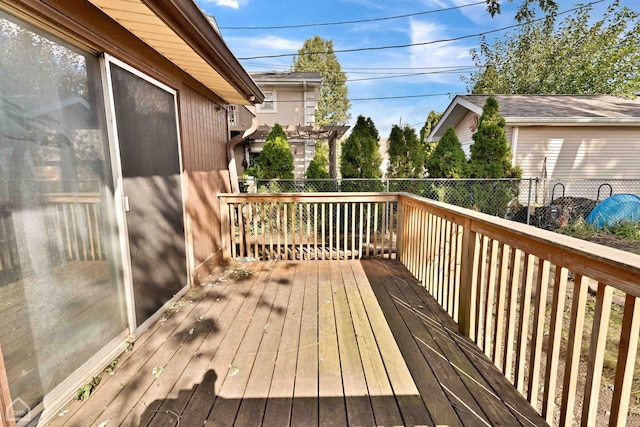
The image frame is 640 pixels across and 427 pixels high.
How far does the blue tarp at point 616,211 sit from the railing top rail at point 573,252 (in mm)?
5867

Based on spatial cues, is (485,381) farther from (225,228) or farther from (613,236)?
(613,236)

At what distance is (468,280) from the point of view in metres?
2.15

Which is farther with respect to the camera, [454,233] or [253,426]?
[454,233]

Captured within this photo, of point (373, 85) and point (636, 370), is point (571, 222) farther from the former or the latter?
point (373, 85)

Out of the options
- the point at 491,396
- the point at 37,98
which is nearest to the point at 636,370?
the point at 491,396

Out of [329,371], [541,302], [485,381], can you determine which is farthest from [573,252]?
[329,371]

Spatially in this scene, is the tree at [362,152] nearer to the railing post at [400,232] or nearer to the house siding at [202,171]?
the railing post at [400,232]

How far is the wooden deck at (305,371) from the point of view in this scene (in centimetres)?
148

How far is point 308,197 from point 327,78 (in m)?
23.0

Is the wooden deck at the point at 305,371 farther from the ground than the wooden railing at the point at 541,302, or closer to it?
closer to it

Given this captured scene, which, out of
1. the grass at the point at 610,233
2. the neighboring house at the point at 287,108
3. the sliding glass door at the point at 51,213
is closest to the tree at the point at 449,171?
the grass at the point at 610,233

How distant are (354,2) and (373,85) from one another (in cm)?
1266

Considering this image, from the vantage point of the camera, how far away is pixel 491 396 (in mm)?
1607

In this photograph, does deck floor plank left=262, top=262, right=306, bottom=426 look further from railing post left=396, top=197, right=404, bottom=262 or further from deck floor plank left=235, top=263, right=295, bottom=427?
railing post left=396, top=197, right=404, bottom=262
